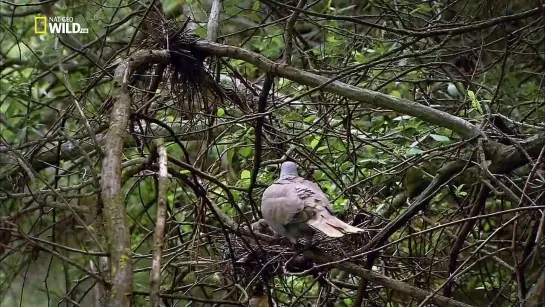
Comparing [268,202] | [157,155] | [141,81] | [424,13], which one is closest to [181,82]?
[141,81]

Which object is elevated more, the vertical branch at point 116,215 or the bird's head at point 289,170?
the vertical branch at point 116,215

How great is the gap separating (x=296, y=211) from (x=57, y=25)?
1.97 metres

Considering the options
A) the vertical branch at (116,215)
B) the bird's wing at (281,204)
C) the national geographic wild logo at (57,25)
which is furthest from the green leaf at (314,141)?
the vertical branch at (116,215)

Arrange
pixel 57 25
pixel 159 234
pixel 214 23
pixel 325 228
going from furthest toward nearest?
A: pixel 57 25 → pixel 214 23 → pixel 325 228 → pixel 159 234

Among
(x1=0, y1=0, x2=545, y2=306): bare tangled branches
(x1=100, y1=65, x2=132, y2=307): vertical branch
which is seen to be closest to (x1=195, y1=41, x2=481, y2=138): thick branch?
(x1=0, y1=0, x2=545, y2=306): bare tangled branches

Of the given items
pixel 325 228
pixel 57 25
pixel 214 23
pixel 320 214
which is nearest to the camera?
pixel 325 228

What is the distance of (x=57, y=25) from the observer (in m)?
3.82

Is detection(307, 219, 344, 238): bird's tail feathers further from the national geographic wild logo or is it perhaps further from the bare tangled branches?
the national geographic wild logo

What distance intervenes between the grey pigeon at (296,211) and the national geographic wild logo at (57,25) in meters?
1.65

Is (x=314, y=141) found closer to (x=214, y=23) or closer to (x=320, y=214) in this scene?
(x=214, y=23)

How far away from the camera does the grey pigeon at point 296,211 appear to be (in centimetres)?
242

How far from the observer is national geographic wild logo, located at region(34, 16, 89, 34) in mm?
3826

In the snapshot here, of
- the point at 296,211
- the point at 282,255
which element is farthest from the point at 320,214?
the point at 282,255

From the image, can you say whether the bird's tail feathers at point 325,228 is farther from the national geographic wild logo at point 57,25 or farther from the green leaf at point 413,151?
the national geographic wild logo at point 57,25
